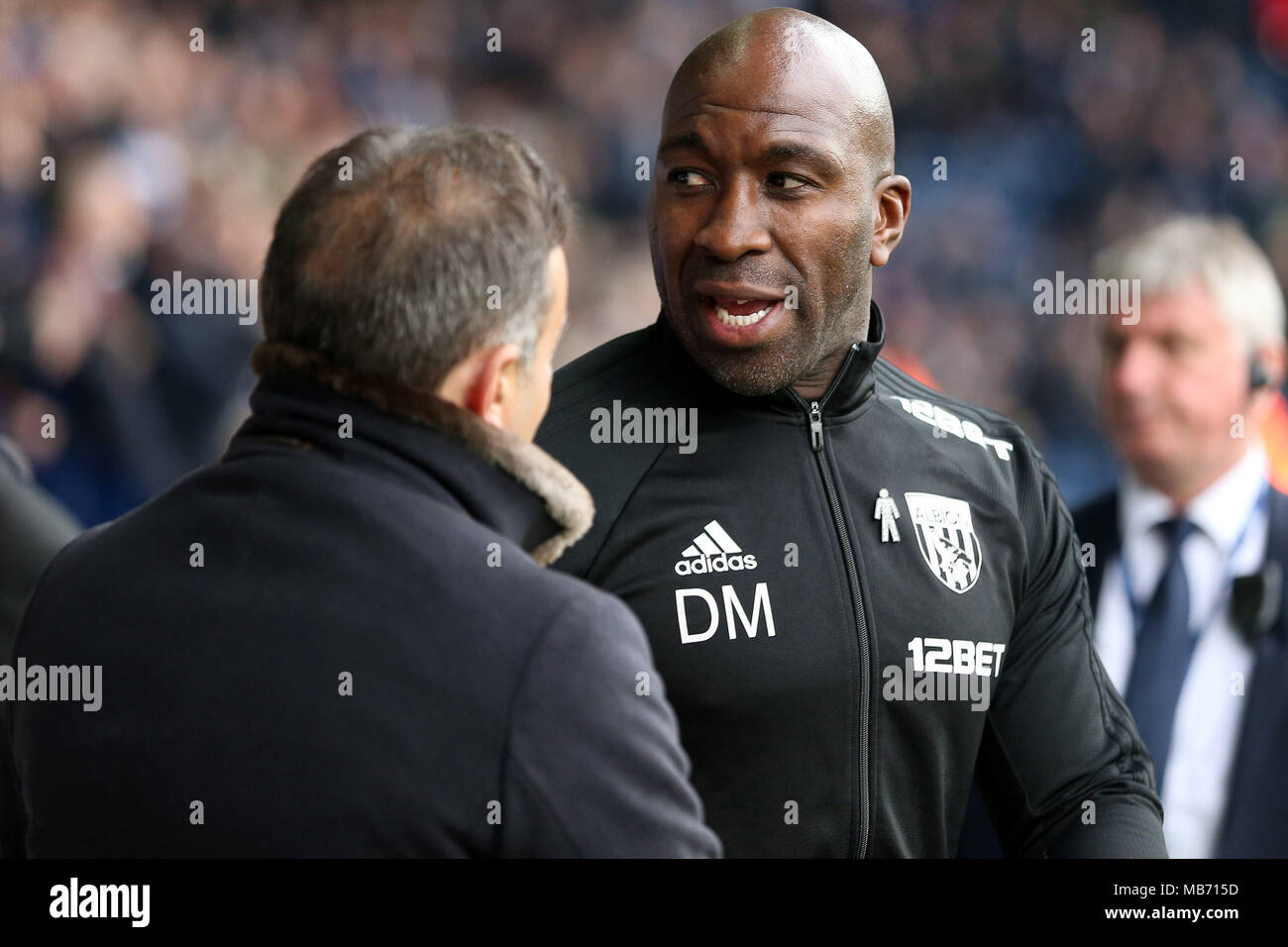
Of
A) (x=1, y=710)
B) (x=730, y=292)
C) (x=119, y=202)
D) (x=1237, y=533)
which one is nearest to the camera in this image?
(x=730, y=292)

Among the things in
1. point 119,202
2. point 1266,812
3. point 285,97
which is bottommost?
point 1266,812

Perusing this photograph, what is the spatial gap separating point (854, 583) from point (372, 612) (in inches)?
37.6

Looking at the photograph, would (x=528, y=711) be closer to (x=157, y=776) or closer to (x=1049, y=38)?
(x=157, y=776)

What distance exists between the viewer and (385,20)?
4457mm

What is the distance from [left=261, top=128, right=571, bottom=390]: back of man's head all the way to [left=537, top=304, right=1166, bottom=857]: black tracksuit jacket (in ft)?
2.21

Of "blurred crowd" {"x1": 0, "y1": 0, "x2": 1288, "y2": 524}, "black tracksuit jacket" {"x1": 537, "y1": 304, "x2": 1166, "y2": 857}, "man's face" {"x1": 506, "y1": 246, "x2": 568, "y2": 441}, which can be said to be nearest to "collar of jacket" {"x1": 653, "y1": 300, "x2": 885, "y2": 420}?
"black tracksuit jacket" {"x1": 537, "y1": 304, "x2": 1166, "y2": 857}

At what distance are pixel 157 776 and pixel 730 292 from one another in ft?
3.62

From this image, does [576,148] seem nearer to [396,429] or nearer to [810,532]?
[810,532]

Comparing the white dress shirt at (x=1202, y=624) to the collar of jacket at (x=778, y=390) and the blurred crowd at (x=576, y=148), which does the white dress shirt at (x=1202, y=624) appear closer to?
the blurred crowd at (x=576, y=148)

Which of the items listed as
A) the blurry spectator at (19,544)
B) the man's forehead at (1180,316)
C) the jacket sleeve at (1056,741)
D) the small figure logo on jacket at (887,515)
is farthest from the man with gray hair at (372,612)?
the man's forehead at (1180,316)

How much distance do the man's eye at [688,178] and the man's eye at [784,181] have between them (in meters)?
0.09

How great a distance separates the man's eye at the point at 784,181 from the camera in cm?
218

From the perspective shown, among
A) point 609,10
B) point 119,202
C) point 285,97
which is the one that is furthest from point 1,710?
point 609,10

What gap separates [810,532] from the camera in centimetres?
218
